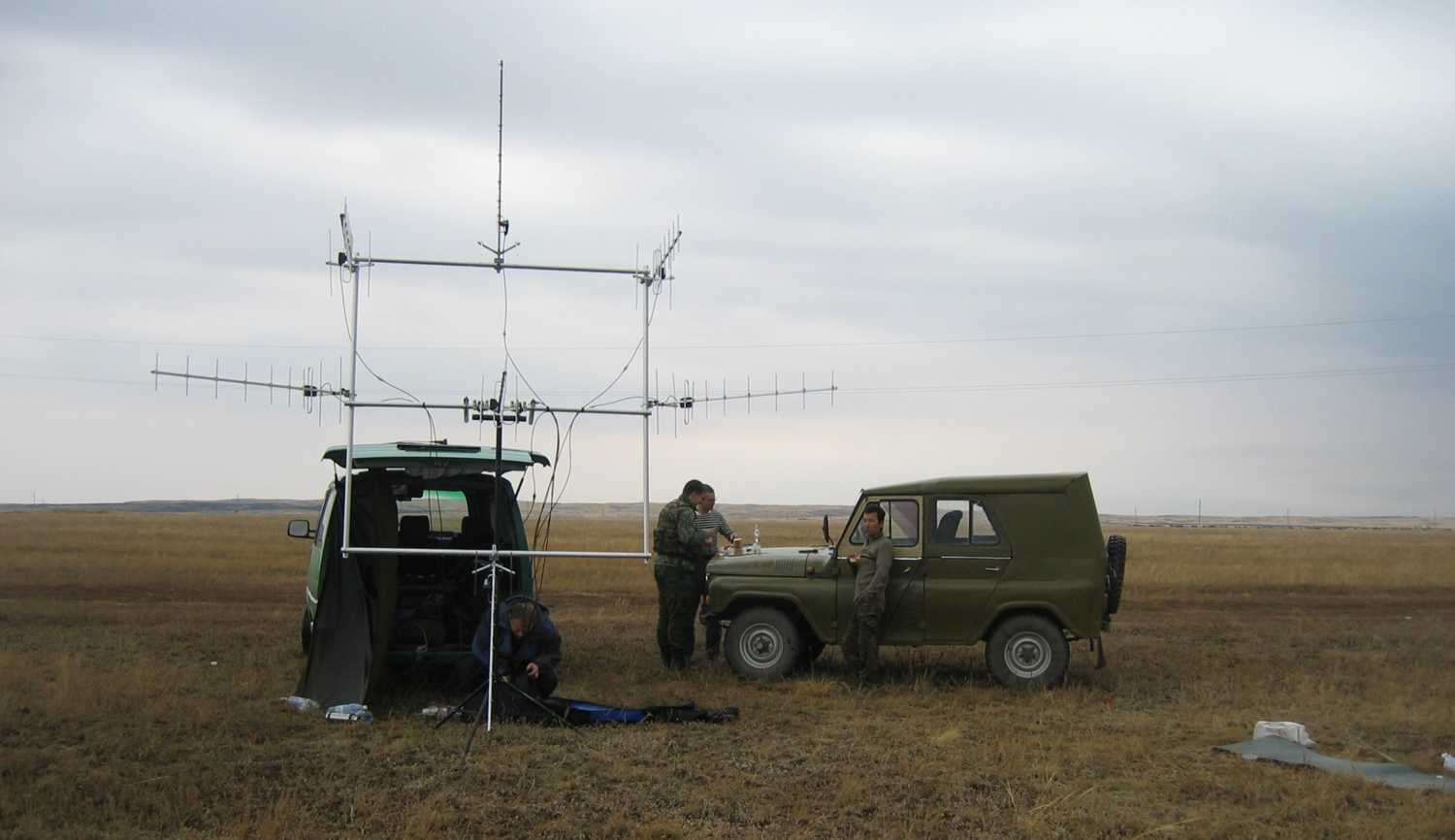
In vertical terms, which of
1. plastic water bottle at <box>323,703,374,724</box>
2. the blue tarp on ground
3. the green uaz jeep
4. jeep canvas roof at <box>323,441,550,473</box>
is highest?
jeep canvas roof at <box>323,441,550,473</box>

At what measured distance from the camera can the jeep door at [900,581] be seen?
12.0m

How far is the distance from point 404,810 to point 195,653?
24.2 feet

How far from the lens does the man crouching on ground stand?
31.7 ft

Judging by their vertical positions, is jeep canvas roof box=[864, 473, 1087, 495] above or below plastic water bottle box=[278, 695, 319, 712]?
above

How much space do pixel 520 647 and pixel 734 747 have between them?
6.26ft

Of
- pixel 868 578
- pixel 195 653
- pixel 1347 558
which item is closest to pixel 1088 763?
pixel 868 578

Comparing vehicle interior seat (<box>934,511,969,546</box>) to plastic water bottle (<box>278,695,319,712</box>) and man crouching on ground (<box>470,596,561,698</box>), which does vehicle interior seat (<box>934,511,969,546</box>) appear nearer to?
man crouching on ground (<box>470,596,561,698</box>)

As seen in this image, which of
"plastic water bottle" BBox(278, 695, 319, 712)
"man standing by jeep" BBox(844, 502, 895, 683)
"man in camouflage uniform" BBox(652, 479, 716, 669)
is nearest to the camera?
"plastic water bottle" BBox(278, 695, 319, 712)

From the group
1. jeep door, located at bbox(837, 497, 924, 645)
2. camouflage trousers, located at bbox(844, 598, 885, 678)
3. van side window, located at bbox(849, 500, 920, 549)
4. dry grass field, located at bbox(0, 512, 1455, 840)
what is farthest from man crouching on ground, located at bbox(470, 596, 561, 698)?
van side window, located at bbox(849, 500, 920, 549)

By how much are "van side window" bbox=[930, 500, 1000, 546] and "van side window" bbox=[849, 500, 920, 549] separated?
183mm

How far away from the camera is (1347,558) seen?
126ft

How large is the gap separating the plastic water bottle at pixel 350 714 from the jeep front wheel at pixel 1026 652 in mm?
5636

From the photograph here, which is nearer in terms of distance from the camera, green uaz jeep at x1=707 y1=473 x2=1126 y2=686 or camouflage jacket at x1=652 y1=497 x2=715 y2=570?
green uaz jeep at x1=707 y1=473 x2=1126 y2=686

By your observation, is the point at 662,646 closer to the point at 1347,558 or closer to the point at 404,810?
the point at 404,810
